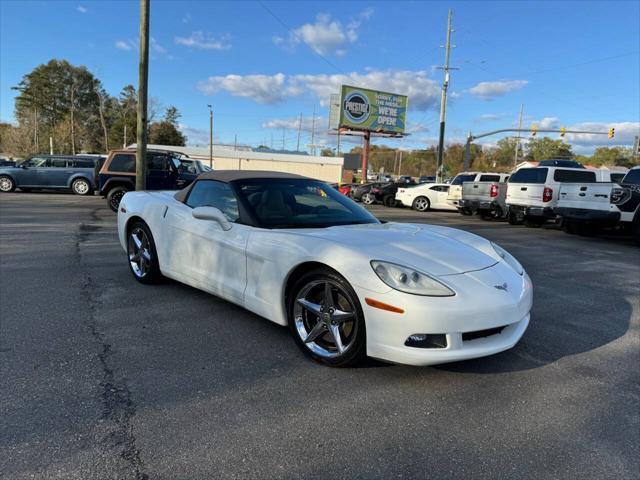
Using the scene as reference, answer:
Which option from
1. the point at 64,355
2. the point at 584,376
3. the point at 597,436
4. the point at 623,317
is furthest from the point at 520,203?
the point at 64,355

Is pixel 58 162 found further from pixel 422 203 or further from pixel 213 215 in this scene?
Answer: pixel 213 215

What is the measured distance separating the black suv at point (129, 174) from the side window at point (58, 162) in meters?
7.60

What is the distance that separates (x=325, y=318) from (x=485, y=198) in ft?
46.9

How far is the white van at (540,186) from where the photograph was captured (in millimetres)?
13023

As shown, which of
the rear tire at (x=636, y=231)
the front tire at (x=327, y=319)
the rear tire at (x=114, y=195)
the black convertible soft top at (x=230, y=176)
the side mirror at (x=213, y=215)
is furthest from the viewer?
the rear tire at (x=114, y=195)

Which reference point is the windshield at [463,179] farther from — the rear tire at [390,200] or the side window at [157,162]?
the side window at [157,162]

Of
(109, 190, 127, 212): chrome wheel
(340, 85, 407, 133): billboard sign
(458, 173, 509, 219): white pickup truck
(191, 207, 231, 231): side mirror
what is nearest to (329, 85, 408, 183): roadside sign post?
(340, 85, 407, 133): billboard sign

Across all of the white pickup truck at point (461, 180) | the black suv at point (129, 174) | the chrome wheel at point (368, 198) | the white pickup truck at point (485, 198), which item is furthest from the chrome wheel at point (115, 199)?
the chrome wheel at point (368, 198)

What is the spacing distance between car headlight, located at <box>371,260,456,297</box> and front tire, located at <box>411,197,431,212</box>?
18.6 m

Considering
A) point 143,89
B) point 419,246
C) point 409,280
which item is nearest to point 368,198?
point 143,89

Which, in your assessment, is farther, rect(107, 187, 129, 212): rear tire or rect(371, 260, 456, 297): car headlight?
rect(107, 187, 129, 212): rear tire

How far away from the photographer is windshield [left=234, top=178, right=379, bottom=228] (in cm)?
391

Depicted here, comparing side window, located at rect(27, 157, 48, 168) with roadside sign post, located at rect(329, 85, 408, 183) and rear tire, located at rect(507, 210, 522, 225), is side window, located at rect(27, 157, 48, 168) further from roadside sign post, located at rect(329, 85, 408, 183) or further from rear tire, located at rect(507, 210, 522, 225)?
roadside sign post, located at rect(329, 85, 408, 183)

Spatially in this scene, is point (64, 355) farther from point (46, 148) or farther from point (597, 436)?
point (46, 148)
